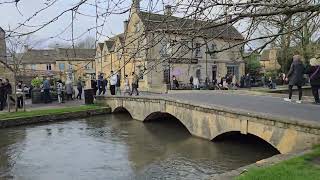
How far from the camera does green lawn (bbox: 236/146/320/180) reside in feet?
25.2

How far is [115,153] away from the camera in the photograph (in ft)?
52.1

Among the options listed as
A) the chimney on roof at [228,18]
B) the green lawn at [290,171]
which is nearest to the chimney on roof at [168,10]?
the chimney on roof at [228,18]

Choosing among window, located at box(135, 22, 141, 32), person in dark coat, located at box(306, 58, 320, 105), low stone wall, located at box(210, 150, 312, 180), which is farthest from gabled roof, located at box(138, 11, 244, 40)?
person in dark coat, located at box(306, 58, 320, 105)

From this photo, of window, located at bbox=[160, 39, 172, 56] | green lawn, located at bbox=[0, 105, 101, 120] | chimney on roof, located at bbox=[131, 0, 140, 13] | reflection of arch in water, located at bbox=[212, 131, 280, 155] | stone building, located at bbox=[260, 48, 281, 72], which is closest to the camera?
chimney on roof, located at bbox=[131, 0, 140, 13]

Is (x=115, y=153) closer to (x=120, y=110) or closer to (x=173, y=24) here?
(x=173, y=24)

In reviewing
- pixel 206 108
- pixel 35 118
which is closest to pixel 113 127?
pixel 35 118

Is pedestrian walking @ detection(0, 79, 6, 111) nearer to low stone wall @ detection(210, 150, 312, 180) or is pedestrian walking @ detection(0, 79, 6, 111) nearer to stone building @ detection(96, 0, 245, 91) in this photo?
low stone wall @ detection(210, 150, 312, 180)

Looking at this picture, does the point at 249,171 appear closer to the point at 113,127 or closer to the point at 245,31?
the point at 245,31

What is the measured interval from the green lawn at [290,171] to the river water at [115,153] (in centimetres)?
391

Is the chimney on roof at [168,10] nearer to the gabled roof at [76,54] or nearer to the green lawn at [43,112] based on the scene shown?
the gabled roof at [76,54]

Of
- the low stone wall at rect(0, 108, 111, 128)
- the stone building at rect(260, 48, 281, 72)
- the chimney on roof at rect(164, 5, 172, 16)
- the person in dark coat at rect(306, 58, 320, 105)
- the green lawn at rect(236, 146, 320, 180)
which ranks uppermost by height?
the stone building at rect(260, 48, 281, 72)

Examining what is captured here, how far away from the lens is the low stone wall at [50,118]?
2266 centimetres

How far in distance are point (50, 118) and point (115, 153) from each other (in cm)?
983

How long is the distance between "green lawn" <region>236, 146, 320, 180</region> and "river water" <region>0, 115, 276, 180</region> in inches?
154
